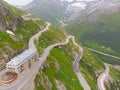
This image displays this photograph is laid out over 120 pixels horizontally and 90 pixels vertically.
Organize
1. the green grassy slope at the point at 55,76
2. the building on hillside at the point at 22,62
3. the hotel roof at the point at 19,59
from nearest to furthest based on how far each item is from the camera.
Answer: the building on hillside at the point at 22,62
the hotel roof at the point at 19,59
the green grassy slope at the point at 55,76

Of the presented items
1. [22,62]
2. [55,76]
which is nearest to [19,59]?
[22,62]

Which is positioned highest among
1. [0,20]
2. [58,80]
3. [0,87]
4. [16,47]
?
[0,20]

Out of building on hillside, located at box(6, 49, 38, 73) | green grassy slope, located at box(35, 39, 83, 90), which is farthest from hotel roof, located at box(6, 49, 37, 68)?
green grassy slope, located at box(35, 39, 83, 90)

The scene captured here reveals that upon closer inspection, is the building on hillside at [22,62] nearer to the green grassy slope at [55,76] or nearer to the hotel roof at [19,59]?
the hotel roof at [19,59]

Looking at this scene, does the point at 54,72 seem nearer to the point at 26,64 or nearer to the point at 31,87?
the point at 26,64

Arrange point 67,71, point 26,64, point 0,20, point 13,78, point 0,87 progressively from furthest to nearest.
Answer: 1. point 0,20
2. point 67,71
3. point 26,64
4. point 13,78
5. point 0,87

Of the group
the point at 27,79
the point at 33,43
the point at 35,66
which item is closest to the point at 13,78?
the point at 27,79

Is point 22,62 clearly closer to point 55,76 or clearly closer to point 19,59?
point 19,59

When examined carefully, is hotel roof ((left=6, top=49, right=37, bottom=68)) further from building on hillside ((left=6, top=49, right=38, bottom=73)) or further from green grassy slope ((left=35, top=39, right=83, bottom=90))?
green grassy slope ((left=35, top=39, right=83, bottom=90))

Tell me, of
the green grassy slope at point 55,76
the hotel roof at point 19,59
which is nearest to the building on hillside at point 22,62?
the hotel roof at point 19,59
